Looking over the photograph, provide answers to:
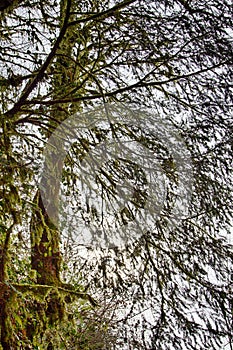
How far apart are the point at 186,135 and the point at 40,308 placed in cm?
121

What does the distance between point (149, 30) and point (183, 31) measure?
0.18 meters

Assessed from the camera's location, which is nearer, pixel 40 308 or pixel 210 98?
pixel 40 308

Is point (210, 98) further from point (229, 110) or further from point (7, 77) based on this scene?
point (7, 77)

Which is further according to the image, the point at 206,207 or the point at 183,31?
the point at 206,207

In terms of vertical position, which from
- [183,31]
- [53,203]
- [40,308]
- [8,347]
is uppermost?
[183,31]

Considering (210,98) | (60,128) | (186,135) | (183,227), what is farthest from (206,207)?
(60,128)

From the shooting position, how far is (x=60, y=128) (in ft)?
8.53

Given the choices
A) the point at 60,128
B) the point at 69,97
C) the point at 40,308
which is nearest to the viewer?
the point at 40,308

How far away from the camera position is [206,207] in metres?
2.54

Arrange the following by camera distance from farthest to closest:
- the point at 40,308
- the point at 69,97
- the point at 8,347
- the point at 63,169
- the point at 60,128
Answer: the point at 63,169
the point at 60,128
the point at 69,97
the point at 40,308
the point at 8,347

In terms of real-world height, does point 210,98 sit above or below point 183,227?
above

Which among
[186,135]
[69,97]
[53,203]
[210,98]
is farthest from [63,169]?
[210,98]

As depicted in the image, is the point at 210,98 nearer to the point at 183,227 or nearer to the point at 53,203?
the point at 183,227

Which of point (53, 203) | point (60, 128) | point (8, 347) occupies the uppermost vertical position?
point (60, 128)
